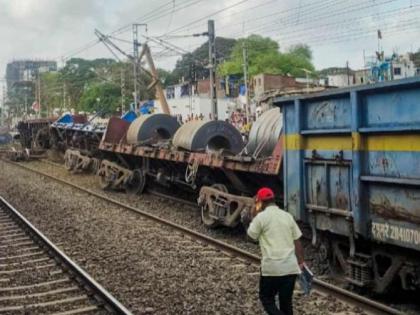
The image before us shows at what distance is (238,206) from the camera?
437 inches

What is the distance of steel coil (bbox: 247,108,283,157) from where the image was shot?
10805 millimetres

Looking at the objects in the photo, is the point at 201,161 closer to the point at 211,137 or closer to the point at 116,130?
the point at 211,137

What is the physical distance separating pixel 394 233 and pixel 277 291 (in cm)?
171

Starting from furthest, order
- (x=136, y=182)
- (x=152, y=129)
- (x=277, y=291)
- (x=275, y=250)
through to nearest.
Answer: (x=136, y=182) < (x=152, y=129) < (x=277, y=291) < (x=275, y=250)

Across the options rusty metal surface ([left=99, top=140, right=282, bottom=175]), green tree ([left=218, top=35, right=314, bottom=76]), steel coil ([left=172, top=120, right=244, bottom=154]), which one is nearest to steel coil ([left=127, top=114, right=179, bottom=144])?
rusty metal surface ([left=99, top=140, right=282, bottom=175])

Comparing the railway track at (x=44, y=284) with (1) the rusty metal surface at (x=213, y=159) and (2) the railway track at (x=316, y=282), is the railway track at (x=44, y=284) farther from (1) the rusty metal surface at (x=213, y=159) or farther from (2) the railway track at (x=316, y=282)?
(1) the rusty metal surface at (x=213, y=159)

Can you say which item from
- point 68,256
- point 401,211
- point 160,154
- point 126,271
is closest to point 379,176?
point 401,211

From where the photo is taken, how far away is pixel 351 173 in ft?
24.0

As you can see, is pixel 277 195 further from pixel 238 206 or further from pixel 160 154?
pixel 160 154

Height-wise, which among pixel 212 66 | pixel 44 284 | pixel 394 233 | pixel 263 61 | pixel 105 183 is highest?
pixel 263 61

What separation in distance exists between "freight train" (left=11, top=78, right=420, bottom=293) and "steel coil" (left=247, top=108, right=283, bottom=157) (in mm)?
20

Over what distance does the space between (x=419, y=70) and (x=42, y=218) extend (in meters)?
20.7

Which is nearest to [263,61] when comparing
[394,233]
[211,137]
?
[211,137]

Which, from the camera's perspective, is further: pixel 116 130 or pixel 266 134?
pixel 116 130
